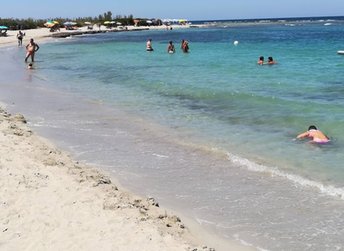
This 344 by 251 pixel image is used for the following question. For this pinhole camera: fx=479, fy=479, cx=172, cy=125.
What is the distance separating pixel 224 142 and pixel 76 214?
5.32 meters

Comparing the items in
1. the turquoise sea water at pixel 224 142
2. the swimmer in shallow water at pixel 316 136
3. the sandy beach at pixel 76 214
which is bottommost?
the turquoise sea water at pixel 224 142

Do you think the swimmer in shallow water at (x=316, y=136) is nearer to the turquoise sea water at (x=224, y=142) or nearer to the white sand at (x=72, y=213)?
the turquoise sea water at (x=224, y=142)

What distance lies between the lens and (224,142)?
10734 mm

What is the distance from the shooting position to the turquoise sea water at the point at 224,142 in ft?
21.6

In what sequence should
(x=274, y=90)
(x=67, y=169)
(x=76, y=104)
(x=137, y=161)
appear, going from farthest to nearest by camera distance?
(x=274, y=90), (x=76, y=104), (x=137, y=161), (x=67, y=169)

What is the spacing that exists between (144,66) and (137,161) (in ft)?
66.5

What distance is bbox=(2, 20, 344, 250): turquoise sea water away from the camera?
6.58m

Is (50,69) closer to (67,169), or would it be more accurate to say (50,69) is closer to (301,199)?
(67,169)

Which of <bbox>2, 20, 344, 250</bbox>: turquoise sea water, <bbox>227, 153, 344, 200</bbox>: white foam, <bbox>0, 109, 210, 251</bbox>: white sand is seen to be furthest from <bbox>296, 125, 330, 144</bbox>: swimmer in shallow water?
<bbox>0, 109, 210, 251</bbox>: white sand

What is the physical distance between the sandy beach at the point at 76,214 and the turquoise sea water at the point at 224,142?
2.01ft

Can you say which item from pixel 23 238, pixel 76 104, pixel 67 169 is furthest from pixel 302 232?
pixel 76 104

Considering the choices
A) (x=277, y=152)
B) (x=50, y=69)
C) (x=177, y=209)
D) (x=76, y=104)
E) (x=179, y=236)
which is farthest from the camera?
(x=50, y=69)

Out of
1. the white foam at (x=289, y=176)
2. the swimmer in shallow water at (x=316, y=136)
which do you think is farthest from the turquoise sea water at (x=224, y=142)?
the swimmer in shallow water at (x=316, y=136)

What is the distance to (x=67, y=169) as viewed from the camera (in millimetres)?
7980
